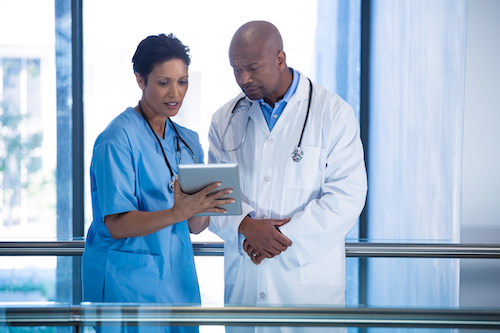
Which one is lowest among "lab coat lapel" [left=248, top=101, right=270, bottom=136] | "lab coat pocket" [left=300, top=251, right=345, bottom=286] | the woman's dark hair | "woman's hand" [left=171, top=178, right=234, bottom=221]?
"lab coat pocket" [left=300, top=251, right=345, bottom=286]

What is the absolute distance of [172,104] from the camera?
4.25ft

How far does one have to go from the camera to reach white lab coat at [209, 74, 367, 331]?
1.32m

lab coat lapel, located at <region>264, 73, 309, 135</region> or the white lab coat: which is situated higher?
lab coat lapel, located at <region>264, 73, 309, 135</region>

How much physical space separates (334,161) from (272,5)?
2.02m

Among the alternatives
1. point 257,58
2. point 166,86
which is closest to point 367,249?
point 257,58

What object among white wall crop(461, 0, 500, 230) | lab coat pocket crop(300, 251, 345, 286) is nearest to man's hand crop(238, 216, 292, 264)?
lab coat pocket crop(300, 251, 345, 286)

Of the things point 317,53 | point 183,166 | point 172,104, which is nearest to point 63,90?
point 317,53

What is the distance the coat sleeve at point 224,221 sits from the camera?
1347mm

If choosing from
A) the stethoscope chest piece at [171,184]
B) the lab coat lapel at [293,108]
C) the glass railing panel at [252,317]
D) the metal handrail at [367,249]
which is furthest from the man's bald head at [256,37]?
the glass railing panel at [252,317]

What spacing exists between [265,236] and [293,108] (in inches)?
15.9

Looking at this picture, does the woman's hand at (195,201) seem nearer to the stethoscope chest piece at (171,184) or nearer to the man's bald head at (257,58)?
the stethoscope chest piece at (171,184)

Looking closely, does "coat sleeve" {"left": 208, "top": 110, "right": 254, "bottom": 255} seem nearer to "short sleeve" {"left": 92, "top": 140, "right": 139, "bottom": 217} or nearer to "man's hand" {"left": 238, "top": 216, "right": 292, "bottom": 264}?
"man's hand" {"left": 238, "top": 216, "right": 292, "bottom": 264}

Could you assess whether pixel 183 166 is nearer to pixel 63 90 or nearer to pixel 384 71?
pixel 384 71

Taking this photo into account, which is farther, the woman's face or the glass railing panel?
the woman's face
